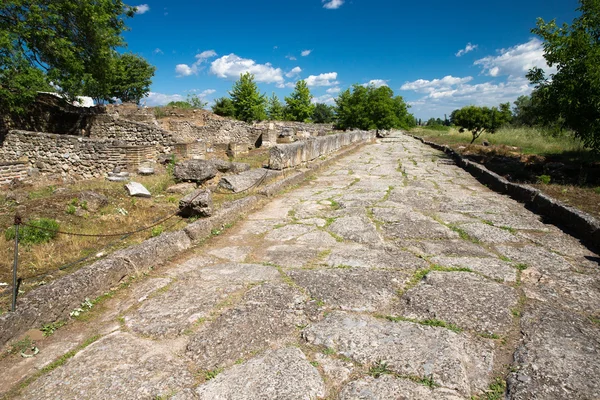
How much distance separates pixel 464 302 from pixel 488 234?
1917 mm

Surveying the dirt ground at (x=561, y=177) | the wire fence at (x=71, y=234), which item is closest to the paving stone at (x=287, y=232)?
the wire fence at (x=71, y=234)

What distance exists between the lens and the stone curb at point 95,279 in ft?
6.62

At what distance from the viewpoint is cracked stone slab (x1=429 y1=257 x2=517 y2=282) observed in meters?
2.79

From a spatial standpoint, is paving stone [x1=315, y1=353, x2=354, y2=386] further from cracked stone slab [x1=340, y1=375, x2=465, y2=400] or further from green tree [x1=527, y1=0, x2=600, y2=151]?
green tree [x1=527, y1=0, x2=600, y2=151]

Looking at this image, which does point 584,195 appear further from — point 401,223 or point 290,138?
point 290,138

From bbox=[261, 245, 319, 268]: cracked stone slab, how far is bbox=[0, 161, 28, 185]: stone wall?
29.5ft

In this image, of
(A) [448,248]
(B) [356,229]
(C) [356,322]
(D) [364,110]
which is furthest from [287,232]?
(D) [364,110]

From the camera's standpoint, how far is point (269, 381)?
1628mm

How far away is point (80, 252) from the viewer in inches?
123

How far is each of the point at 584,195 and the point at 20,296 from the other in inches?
298

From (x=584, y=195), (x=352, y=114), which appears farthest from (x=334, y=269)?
(x=352, y=114)

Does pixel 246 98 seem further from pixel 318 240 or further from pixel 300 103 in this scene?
pixel 318 240

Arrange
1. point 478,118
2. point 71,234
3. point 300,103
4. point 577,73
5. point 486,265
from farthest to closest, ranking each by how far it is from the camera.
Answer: point 300,103 < point 478,118 < point 577,73 < point 71,234 < point 486,265

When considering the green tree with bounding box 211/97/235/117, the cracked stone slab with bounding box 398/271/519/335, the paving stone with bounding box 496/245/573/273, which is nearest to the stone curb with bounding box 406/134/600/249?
the paving stone with bounding box 496/245/573/273
